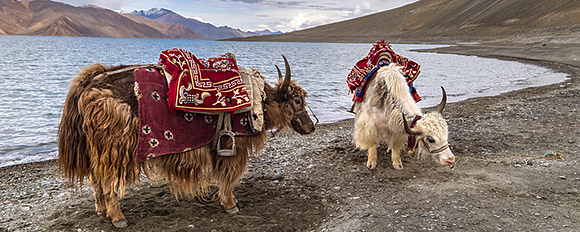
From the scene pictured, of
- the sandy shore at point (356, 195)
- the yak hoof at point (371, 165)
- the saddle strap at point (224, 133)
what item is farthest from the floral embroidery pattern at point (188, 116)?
the yak hoof at point (371, 165)

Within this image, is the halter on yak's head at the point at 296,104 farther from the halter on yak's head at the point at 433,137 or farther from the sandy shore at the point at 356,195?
the halter on yak's head at the point at 433,137

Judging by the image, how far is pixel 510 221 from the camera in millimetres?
3066

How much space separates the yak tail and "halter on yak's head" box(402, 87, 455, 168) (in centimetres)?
269

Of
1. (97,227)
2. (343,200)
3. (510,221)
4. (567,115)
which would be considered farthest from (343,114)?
(97,227)

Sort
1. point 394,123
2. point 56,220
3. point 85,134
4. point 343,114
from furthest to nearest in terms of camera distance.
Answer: point 343,114 < point 394,123 < point 56,220 < point 85,134

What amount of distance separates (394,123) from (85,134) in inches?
113

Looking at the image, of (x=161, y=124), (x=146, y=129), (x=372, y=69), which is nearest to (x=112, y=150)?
(x=146, y=129)

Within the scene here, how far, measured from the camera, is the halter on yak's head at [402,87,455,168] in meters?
3.54

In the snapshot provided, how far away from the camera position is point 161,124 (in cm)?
296

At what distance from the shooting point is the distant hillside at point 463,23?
6125cm

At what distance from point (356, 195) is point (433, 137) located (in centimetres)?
93

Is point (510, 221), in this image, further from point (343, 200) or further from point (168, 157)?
point (168, 157)

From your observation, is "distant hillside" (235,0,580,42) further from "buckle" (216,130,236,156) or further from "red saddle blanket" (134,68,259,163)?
"red saddle blanket" (134,68,259,163)

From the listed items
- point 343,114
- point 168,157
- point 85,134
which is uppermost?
point 85,134
